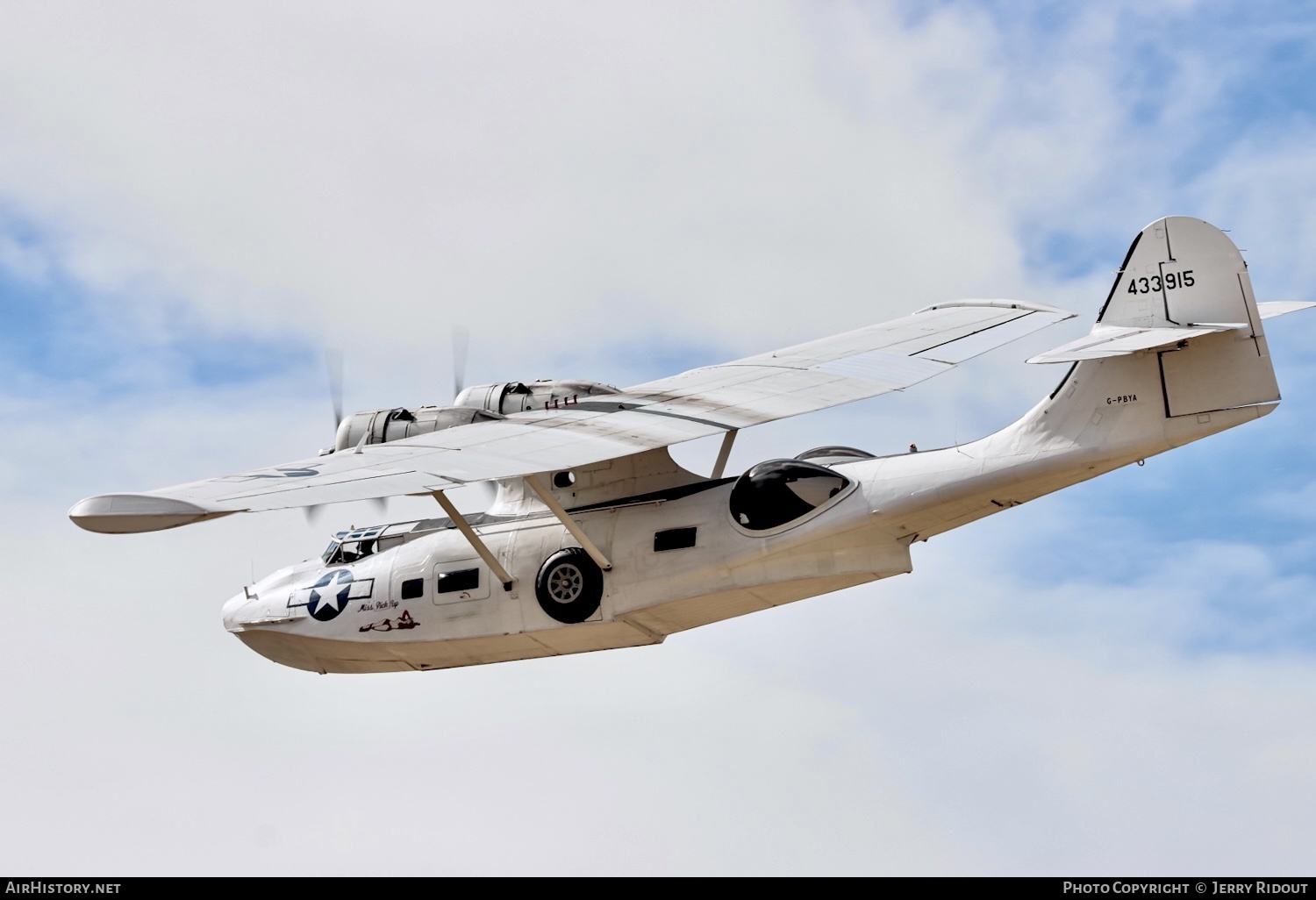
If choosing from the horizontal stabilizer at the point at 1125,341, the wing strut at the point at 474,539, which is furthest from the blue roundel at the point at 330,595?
the horizontal stabilizer at the point at 1125,341

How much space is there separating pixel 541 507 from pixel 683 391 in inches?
109

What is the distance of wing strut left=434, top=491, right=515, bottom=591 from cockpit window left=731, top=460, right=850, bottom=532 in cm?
336

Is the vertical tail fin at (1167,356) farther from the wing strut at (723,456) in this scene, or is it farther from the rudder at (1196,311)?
the wing strut at (723,456)

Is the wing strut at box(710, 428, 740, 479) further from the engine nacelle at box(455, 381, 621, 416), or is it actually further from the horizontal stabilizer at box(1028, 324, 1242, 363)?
the horizontal stabilizer at box(1028, 324, 1242, 363)

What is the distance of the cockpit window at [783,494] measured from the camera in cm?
2072

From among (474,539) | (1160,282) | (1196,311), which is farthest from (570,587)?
(1196,311)

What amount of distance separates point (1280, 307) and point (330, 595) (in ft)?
45.3

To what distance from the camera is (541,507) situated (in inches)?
890

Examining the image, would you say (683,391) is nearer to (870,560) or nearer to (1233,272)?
(870,560)

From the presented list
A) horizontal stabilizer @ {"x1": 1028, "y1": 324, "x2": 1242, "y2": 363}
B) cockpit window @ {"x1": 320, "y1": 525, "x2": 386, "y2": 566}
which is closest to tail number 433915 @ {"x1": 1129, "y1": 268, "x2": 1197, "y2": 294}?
horizontal stabilizer @ {"x1": 1028, "y1": 324, "x2": 1242, "y2": 363}

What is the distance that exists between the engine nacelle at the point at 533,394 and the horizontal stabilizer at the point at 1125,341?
701 centimetres
